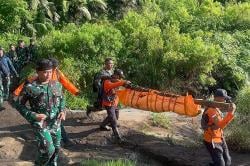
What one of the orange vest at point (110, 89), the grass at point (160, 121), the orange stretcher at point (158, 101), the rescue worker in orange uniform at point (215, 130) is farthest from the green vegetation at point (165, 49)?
the rescue worker in orange uniform at point (215, 130)

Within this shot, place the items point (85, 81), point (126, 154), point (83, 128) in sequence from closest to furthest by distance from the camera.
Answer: point (126, 154) < point (83, 128) < point (85, 81)

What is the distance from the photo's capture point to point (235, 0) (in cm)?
2388

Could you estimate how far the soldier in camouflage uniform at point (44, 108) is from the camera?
7.37 meters

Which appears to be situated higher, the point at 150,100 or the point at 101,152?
the point at 150,100

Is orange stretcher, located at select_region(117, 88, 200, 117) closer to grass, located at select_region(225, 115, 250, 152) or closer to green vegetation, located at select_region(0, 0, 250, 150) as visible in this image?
grass, located at select_region(225, 115, 250, 152)

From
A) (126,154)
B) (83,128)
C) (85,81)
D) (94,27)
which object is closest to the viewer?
(126,154)

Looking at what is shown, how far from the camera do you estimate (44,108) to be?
7414 mm

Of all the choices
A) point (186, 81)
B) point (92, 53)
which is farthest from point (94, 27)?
point (186, 81)

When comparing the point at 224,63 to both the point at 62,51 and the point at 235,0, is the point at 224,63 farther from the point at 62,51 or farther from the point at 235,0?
the point at 235,0

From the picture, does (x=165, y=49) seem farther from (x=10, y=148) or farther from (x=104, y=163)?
(x=104, y=163)

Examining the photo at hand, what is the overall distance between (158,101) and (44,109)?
3.13 meters

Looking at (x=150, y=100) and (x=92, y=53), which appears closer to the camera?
(x=150, y=100)

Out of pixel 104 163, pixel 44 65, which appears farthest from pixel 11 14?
pixel 44 65

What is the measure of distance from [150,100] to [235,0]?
48.5ft
